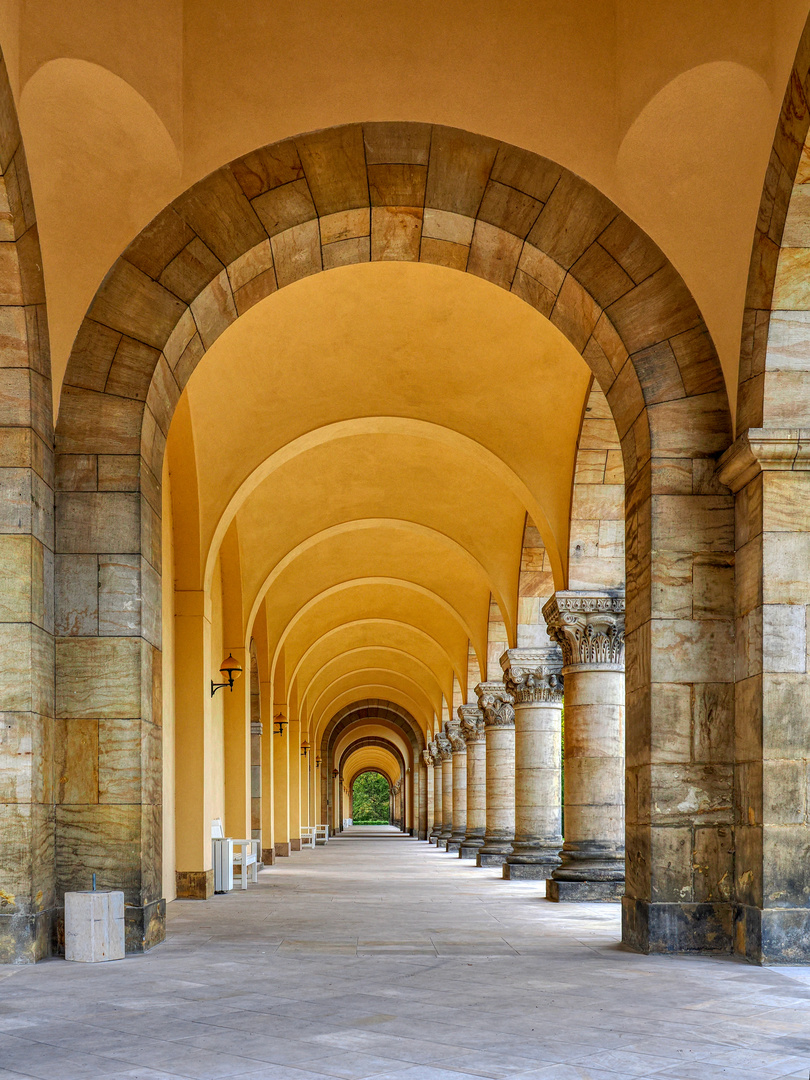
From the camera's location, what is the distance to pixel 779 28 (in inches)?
256

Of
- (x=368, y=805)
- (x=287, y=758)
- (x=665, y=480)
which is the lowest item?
(x=368, y=805)

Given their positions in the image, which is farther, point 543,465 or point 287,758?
point 287,758

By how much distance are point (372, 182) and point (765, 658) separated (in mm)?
4267

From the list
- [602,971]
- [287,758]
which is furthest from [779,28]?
[287,758]

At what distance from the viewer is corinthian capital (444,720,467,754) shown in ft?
89.0

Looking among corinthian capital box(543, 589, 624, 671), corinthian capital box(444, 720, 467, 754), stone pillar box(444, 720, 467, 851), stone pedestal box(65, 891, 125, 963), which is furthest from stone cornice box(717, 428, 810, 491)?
stone pillar box(444, 720, 467, 851)

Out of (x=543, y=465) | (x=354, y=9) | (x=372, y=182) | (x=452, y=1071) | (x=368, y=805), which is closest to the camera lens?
(x=452, y=1071)

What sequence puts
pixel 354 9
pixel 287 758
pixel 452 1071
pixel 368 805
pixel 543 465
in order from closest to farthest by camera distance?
pixel 452 1071, pixel 354 9, pixel 543 465, pixel 287 758, pixel 368 805

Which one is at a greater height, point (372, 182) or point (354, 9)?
point (354, 9)

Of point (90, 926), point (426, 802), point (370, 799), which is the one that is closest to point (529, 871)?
point (90, 926)

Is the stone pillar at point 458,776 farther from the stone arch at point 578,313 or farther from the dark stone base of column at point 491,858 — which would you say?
the stone arch at point 578,313

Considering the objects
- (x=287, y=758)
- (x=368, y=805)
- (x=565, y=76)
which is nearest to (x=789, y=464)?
(x=565, y=76)

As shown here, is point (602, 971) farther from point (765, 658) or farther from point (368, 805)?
point (368, 805)

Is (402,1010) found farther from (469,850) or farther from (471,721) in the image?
(469,850)
